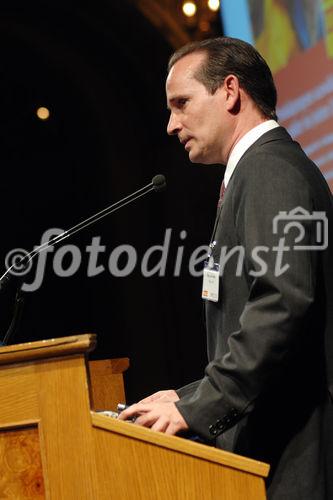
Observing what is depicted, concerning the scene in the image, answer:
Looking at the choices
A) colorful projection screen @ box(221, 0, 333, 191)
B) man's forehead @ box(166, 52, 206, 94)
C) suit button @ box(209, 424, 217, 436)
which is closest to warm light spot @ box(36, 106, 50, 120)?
colorful projection screen @ box(221, 0, 333, 191)

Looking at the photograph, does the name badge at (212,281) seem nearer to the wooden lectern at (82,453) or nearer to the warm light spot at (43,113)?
the wooden lectern at (82,453)

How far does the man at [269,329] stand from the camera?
1.52m

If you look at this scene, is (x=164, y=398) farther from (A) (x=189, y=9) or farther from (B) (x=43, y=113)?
(B) (x=43, y=113)

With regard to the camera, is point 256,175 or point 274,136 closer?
point 256,175

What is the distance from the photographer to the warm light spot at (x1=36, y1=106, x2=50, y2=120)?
6.61 metres

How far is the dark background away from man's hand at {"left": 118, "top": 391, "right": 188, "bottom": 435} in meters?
4.27

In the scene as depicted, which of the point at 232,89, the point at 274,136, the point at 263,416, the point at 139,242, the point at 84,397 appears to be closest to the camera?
the point at 84,397

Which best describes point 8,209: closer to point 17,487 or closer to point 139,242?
point 139,242

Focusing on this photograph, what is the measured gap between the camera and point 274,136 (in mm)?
1788

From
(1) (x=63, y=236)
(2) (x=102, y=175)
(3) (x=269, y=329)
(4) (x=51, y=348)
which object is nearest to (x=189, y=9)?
(2) (x=102, y=175)

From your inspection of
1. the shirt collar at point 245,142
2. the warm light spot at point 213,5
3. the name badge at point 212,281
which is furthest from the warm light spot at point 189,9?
the name badge at point 212,281

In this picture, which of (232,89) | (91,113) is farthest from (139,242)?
(232,89)

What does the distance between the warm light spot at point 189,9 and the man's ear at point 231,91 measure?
412cm

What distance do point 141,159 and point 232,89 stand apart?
451 centimetres
